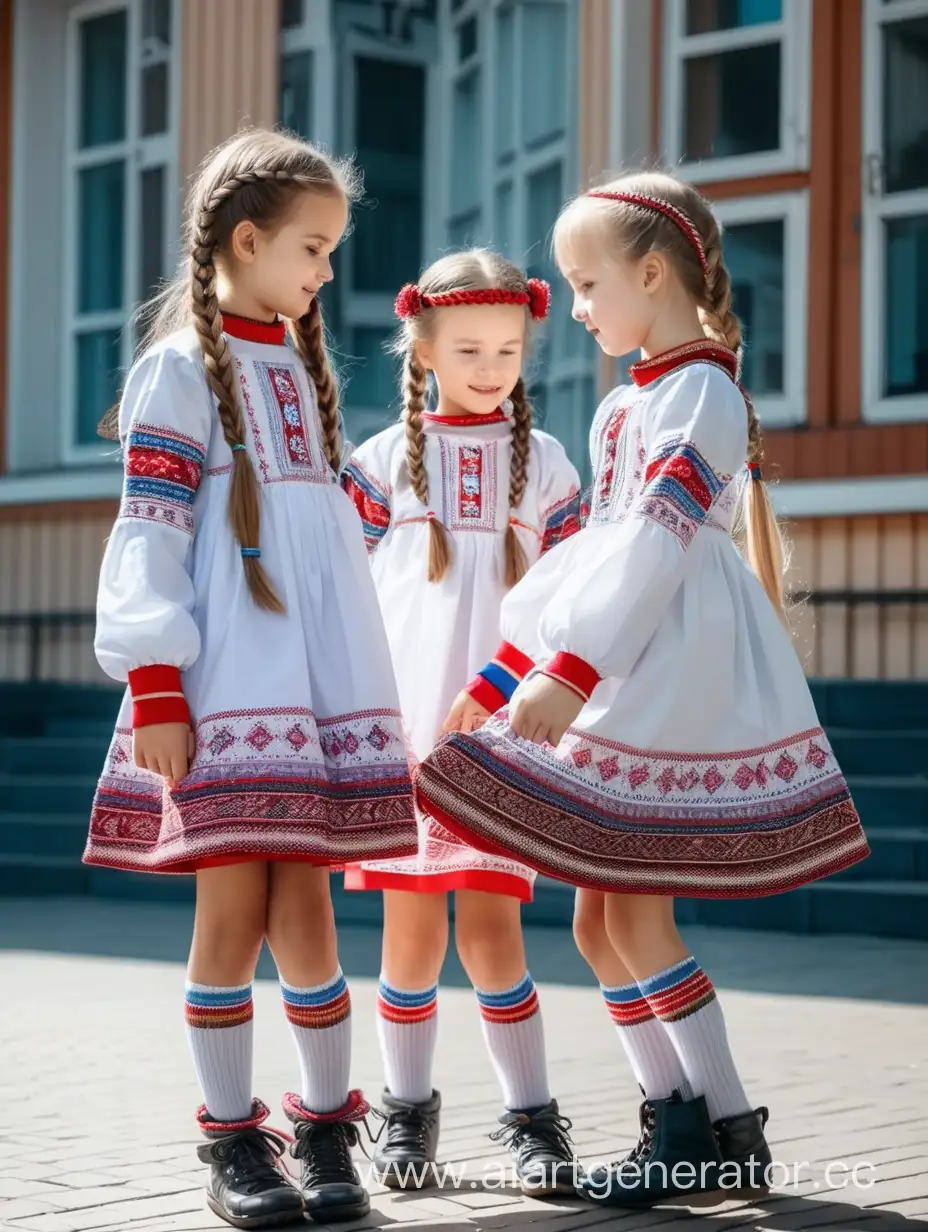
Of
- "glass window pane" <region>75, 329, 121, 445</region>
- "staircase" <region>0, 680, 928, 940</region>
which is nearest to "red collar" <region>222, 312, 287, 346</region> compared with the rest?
"staircase" <region>0, 680, 928, 940</region>

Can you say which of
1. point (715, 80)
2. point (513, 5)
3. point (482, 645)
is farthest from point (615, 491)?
point (513, 5)

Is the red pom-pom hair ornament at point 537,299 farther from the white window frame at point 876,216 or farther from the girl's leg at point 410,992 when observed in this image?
the white window frame at point 876,216

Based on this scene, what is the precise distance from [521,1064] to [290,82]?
710 cm

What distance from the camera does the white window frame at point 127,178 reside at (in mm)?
9742

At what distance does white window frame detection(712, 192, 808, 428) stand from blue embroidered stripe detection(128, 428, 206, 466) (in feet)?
17.0

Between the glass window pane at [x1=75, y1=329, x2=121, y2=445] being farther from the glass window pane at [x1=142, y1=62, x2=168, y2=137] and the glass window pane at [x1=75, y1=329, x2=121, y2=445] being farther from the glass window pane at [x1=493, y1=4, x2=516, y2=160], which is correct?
the glass window pane at [x1=493, y1=4, x2=516, y2=160]

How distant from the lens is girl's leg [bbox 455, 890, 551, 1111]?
338 centimetres

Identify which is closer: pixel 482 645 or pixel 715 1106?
pixel 715 1106

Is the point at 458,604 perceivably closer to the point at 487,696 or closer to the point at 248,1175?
the point at 487,696

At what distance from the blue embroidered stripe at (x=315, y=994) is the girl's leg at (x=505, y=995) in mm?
335

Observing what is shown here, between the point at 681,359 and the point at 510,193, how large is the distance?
20.5ft

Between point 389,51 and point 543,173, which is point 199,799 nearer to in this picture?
point 543,173

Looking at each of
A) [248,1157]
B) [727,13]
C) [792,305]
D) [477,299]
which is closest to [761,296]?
[792,305]

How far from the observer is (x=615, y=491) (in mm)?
3189
